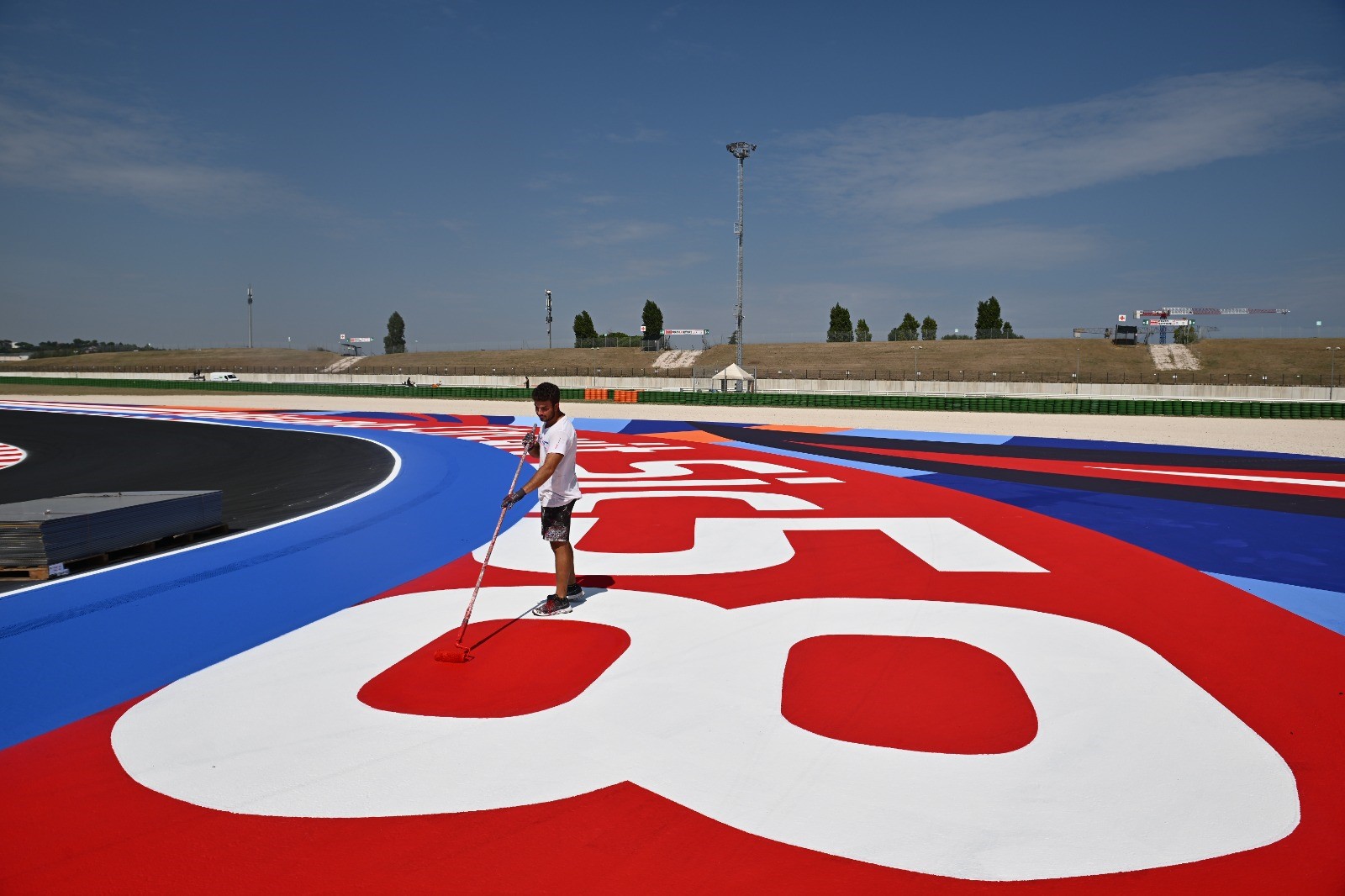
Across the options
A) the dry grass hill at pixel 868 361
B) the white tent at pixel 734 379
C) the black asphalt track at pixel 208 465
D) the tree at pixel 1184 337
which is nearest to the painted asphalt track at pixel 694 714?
the black asphalt track at pixel 208 465

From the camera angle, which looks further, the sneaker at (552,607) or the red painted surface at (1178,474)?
the red painted surface at (1178,474)

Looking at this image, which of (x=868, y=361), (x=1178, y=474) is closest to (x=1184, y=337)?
(x=868, y=361)

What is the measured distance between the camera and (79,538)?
856cm

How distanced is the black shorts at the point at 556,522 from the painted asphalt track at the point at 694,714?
30.8 inches

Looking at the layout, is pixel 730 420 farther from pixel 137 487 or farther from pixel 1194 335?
pixel 1194 335

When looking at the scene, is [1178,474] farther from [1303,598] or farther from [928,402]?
[928,402]

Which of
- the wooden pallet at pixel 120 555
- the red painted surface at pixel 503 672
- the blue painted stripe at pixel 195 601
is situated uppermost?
the wooden pallet at pixel 120 555

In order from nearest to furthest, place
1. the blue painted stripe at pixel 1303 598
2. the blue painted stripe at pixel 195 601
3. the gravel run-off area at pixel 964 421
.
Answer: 1. the blue painted stripe at pixel 195 601
2. the blue painted stripe at pixel 1303 598
3. the gravel run-off area at pixel 964 421

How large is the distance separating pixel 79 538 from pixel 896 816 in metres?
8.84

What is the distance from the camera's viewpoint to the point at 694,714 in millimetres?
5086

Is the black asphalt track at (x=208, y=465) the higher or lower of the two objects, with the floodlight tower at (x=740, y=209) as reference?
lower

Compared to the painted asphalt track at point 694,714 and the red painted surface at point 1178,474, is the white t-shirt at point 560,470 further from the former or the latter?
the red painted surface at point 1178,474

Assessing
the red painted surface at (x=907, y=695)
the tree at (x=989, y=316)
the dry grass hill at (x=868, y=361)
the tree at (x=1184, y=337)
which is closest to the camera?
the red painted surface at (x=907, y=695)

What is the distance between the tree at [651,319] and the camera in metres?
143
